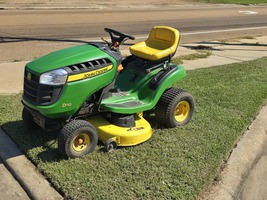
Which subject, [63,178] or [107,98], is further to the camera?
[107,98]

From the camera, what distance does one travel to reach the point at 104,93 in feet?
13.3

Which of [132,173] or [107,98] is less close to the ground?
[107,98]

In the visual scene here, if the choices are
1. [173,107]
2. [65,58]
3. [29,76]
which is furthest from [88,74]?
[173,107]

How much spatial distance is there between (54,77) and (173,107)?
165 cm

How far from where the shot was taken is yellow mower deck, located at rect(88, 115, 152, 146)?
408 centimetres

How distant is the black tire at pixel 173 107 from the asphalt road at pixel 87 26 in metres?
4.85

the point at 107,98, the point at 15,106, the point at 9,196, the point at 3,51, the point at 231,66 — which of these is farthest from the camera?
the point at 3,51

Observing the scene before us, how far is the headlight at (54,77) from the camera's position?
140 inches

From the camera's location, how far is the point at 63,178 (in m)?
3.50

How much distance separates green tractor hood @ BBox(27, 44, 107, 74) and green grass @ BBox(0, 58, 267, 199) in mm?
930

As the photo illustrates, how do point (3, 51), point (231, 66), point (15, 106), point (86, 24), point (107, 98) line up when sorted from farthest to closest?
point (86, 24)
point (3, 51)
point (231, 66)
point (15, 106)
point (107, 98)

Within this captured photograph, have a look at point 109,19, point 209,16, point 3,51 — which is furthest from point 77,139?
point 209,16

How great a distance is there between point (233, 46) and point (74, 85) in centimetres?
890

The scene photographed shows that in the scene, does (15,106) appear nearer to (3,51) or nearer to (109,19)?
(3,51)
